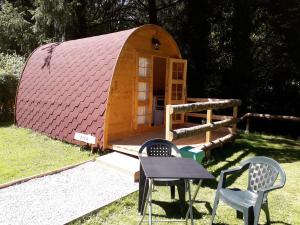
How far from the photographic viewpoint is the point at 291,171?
6.73 m

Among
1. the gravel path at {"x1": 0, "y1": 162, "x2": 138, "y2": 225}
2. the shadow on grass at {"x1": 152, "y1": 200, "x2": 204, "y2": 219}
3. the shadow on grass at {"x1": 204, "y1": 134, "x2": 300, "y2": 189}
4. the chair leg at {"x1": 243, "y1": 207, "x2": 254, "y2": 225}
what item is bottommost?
the shadow on grass at {"x1": 152, "y1": 200, "x2": 204, "y2": 219}

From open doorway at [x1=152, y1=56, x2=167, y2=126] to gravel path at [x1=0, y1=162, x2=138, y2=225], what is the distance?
3.94 metres

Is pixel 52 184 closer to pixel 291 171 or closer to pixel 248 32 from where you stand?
pixel 291 171

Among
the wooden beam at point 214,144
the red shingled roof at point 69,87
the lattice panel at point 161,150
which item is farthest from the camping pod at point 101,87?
the lattice panel at point 161,150

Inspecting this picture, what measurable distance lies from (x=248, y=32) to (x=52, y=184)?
9.95 m

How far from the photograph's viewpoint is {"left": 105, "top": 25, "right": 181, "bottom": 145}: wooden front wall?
24.8ft

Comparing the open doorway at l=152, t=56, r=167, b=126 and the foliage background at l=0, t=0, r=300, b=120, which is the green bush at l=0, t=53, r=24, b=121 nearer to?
the foliage background at l=0, t=0, r=300, b=120

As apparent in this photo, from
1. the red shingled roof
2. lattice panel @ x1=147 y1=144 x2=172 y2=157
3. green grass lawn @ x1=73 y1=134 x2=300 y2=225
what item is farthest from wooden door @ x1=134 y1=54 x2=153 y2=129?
lattice panel @ x1=147 y1=144 x2=172 y2=157

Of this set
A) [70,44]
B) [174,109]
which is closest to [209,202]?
[174,109]

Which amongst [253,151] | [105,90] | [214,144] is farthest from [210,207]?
[253,151]

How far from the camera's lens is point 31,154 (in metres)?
7.14

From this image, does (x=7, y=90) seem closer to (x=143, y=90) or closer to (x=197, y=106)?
(x=143, y=90)

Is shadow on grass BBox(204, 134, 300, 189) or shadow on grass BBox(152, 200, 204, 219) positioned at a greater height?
shadow on grass BBox(204, 134, 300, 189)

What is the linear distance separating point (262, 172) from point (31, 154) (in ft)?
17.3
